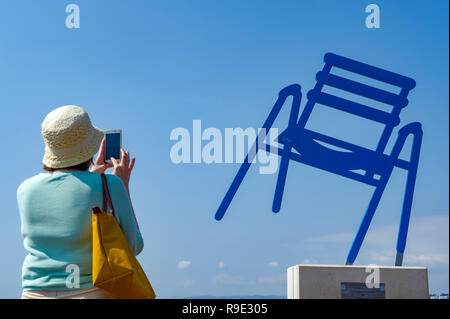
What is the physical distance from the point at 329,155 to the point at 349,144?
0.36 m

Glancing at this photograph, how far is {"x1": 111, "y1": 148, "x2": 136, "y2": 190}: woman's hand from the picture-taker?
350cm

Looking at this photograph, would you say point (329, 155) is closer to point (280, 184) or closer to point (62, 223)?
point (280, 184)

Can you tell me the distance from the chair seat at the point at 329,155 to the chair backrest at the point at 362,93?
0.15 metres

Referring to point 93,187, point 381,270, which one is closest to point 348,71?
point 381,270

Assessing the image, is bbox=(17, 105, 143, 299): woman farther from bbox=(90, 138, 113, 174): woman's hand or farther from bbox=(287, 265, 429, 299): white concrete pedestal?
bbox=(287, 265, 429, 299): white concrete pedestal

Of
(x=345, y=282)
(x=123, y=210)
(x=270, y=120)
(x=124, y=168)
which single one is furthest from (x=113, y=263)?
(x=270, y=120)

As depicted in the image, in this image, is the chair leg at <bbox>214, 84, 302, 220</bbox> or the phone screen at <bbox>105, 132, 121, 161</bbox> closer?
the phone screen at <bbox>105, 132, 121, 161</bbox>

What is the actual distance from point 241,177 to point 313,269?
5.52ft

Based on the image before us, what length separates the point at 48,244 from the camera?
292cm

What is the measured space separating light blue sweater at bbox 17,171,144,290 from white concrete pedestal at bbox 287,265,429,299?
162 inches

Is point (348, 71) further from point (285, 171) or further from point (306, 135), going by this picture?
point (285, 171)

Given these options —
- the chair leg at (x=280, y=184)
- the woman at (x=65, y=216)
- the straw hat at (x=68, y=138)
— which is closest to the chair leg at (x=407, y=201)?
the chair leg at (x=280, y=184)

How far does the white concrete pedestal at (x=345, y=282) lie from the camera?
672 cm

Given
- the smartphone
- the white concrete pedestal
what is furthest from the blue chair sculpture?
the smartphone
